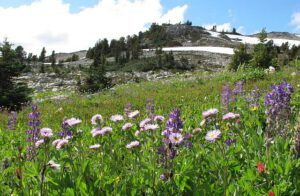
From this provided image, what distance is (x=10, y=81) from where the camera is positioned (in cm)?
1839

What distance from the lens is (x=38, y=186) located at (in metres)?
2.92

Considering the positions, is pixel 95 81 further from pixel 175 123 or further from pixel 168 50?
pixel 168 50

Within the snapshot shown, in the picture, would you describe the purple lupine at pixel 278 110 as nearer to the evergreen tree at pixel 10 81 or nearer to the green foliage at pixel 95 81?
the evergreen tree at pixel 10 81

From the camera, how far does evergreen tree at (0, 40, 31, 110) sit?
58.5 ft

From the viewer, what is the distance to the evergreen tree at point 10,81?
17844 mm

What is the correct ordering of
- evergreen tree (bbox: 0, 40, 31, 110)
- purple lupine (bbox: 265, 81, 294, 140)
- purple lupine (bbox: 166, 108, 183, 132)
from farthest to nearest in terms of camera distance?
evergreen tree (bbox: 0, 40, 31, 110), purple lupine (bbox: 265, 81, 294, 140), purple lupine (bbox: 166, 108, 183, 132)

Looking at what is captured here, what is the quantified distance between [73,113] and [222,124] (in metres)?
7.84

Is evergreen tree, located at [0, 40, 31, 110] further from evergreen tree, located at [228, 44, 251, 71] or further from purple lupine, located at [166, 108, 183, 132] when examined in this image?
evergreen tree, located at [228, 44, 251, 71]

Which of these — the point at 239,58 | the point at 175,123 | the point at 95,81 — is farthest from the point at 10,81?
the point at 239,58

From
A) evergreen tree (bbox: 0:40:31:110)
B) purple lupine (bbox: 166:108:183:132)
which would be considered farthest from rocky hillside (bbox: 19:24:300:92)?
purple lupine (bbox: 166:108:183:132)

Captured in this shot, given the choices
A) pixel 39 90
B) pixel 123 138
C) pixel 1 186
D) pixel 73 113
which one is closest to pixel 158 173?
pixel 1 186

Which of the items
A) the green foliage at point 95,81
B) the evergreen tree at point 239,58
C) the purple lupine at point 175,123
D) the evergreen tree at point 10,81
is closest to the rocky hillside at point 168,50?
the green foliage at point 95,81

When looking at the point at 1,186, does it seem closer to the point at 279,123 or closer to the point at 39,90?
the point at 279,123

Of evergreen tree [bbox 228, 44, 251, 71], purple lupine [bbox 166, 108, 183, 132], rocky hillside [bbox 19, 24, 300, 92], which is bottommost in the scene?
rocky hillside [bbox 19, 24, 300, 92]
